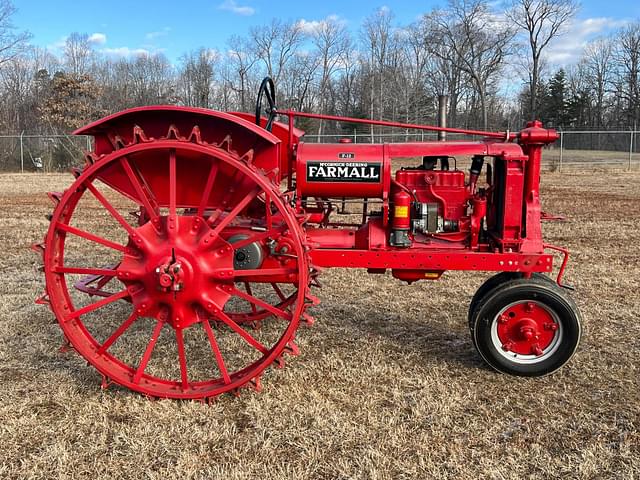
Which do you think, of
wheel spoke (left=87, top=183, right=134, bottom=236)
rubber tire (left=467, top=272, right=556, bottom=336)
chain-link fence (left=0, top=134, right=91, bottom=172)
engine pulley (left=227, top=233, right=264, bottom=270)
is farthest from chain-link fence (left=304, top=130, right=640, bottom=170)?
wheel spoke (left=87, top=183, right=134, bottom=236)

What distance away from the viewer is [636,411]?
2.95m

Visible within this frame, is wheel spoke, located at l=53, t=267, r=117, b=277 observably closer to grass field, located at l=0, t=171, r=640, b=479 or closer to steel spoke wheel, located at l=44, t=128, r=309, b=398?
steel spoke wheel, located at l=44, t=128, r=309, b=398

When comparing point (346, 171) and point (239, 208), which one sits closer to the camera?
point (239, 208)

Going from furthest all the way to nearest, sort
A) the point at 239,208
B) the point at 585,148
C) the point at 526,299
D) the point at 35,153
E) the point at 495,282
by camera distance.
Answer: the point at 585,148 → the point at 35,153 → the point at 495,282 → the point at 526,299 → the point at 239,208

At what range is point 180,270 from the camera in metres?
2.92

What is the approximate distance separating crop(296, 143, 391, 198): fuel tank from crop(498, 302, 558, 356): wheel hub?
43.9 inches

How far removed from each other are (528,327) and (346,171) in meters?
1.49

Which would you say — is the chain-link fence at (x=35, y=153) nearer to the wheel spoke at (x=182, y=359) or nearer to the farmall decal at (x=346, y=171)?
the farmall decal at (x=346, y=171)

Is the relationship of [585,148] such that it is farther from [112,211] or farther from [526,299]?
[112,211]

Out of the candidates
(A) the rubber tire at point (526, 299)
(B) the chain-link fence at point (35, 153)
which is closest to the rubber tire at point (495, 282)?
(A) the rubber tire at point (526, 299)

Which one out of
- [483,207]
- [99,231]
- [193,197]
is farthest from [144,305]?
[99,231]

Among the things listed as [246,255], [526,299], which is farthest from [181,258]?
[526,299]

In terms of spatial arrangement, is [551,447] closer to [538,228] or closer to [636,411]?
[636,411]

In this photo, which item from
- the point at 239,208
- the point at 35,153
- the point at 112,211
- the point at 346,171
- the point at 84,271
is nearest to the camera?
the point at 239,208
